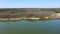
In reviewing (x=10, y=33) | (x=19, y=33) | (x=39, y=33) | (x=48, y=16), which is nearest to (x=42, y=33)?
(x=39, y=33)

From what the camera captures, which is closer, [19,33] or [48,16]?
[19,33]

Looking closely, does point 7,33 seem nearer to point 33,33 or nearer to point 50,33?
point 33,33

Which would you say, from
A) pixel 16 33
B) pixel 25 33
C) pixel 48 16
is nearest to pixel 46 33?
pixel 25 33

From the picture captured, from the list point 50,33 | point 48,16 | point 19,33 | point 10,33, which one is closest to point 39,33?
point 50,33

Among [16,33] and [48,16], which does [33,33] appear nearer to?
[16,33]

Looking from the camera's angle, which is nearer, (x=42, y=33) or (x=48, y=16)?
(x=42, y=33)

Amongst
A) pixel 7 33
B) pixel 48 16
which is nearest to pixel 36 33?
pixel 7 33

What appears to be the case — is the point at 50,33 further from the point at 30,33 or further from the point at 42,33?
the point at 30,33
